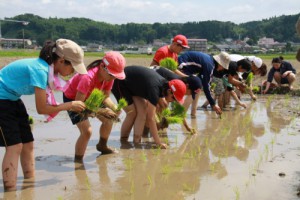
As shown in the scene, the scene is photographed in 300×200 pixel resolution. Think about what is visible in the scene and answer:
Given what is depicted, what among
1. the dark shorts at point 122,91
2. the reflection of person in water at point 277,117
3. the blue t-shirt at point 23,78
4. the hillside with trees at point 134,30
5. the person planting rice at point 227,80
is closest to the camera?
the blue t-shirt at point 23,78

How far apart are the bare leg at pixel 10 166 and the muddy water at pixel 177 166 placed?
0.33 feet

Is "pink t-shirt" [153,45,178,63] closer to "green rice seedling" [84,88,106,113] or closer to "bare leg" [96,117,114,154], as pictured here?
"bare leg" [96,117,114,154]

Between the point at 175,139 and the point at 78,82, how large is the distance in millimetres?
1853

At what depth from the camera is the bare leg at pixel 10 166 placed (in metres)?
3.46

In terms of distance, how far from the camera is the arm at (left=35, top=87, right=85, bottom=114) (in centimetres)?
335

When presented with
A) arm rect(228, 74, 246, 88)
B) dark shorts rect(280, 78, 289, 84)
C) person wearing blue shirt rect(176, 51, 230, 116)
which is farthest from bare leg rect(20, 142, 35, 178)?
dark shorts rect(280, 78, 289, 84)

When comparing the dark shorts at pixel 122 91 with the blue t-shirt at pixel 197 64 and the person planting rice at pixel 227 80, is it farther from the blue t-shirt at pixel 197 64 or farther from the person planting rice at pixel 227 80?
the person planting rice at pixel 227 80

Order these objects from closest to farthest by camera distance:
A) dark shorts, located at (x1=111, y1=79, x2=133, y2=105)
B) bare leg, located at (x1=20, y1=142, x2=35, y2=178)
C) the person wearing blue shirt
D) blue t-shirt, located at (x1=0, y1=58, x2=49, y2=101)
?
1. blue t-shirt, located at (x1=0, y1=58, x2=49, y2=101)
2. bare leg, located at (x1=20, y1=142, x2=35, y2=178)
3. dark shorts, located at (x1=111, y1=79, x2=133, y2=105)
4. the person wearing blue shirt

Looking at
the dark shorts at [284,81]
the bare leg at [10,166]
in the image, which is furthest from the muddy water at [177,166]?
the dark shorts at [284,81]

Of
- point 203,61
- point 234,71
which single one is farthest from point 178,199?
point 234,71

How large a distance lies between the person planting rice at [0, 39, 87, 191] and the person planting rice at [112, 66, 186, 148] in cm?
158

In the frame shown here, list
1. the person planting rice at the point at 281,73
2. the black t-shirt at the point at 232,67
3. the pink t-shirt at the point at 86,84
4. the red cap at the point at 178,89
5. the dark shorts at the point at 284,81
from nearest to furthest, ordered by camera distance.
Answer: the pink t-shirt at the point at 86,84 < the red cap at the point at 178,89 < the black t-shirt at the point at 232,67 < the person planting rice at the point at 281,73 < the dark shorts at the point at 284,81

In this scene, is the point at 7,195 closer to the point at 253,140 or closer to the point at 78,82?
the point at 78,82

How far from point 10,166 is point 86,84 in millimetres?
1111
